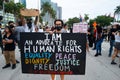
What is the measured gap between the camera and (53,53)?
520 cm

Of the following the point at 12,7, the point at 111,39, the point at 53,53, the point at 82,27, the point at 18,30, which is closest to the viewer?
the point at 53,53

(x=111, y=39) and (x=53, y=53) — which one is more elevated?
(x=53, y=53)

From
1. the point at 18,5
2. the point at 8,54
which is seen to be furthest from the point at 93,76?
the point at 18,5

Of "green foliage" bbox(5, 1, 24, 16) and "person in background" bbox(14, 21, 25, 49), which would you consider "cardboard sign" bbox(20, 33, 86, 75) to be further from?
"green foliage" bbox(5, 1, 24, 16)

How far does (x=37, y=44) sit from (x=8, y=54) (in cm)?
381

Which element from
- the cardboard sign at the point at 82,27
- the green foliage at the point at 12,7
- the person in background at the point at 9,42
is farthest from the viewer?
the green foliage at the point at 12,7

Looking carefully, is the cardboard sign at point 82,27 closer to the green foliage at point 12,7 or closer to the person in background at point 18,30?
the person in background at point 18,30

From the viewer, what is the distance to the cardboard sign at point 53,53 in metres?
5.12

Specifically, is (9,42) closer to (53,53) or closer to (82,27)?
(53,53)

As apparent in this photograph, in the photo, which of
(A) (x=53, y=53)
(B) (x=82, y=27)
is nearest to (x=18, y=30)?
(A) (x=53, y=53)

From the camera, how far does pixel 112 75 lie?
25.1 ft

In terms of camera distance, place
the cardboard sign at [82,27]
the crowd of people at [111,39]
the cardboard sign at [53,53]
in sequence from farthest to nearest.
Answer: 1. the cardboard sign at [82,27]
2. the crowd of people at [111,39]
3. the cardboard sign at [53,53]

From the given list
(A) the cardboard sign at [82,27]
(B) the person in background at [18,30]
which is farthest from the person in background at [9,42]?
(A) the cardboard sign at [82,27]

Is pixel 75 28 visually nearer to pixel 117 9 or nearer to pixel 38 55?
pixel 38 55
